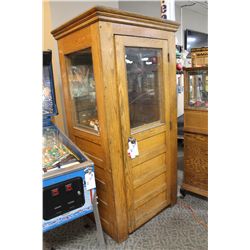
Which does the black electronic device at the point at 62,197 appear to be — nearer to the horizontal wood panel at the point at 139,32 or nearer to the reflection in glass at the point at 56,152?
the reflection in glass at the point at 56,152

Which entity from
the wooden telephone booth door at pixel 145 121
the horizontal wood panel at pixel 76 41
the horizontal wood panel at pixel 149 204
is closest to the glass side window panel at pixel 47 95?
the horizontal wood panel at pixel 76 41

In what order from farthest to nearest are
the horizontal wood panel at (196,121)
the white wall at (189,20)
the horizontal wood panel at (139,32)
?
the white wall at (189,20) < the horizontal wood panel at (196,121) < the horizontal wood panel at (139,32)

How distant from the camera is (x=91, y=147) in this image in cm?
191

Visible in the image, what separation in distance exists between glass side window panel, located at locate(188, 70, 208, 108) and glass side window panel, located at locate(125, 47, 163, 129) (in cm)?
50

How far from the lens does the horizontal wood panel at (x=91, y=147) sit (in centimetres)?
180

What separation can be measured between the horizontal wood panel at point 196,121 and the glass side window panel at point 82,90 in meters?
1.07

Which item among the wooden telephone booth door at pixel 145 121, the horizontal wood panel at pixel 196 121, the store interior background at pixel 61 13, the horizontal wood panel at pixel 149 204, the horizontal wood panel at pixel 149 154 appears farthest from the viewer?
the store interior background at pixel 61 13

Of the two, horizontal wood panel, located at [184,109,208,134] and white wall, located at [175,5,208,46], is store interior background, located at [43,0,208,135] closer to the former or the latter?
white wall, located at [175,5,208,46]

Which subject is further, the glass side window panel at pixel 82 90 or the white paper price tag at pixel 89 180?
the glass side window panel at pixel 82 90
